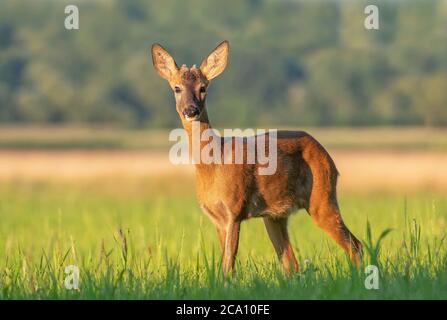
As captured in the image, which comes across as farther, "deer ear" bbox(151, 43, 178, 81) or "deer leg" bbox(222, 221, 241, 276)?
"deer ear" bbox(151, 43, 178, 81)

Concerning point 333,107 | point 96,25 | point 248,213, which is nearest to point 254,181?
point 248,213

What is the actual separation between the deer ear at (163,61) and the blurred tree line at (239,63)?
153 feet

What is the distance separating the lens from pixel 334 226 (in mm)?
9148

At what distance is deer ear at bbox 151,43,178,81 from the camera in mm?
8922

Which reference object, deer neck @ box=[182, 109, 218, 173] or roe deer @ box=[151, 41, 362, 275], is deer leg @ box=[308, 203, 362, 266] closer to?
roe deer @ box=[151, 41, 362, 275]

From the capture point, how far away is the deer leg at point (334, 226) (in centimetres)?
909

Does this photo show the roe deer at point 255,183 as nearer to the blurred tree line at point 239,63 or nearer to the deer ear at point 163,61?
the deer ear at point 163,61

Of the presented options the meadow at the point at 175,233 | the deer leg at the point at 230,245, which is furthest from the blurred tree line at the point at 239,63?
the deer leg at the point at 230,245

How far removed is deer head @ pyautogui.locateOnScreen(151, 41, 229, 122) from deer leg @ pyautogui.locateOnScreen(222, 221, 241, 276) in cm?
95
